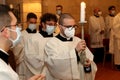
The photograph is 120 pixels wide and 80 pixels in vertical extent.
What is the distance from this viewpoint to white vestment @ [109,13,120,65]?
876 cm

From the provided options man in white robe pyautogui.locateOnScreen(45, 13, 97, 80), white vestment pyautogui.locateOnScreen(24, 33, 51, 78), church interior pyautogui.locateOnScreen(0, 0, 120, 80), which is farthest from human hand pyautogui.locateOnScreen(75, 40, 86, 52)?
church interior pyautogui.locateOnScreen(0, 0, 120, 80)

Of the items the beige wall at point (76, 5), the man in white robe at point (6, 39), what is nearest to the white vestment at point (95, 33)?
the beige wall at point (76, 5)

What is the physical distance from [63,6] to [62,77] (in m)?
6.27

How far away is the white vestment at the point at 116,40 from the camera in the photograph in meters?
8.76

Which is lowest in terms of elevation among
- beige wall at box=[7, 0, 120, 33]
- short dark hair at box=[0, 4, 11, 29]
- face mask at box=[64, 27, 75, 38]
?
face mask at box=[64, 27, 75, 38]

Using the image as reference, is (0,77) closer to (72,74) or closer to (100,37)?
(72,74)

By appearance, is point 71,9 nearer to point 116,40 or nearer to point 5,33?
point 116,40

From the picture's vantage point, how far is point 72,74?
12.4ft

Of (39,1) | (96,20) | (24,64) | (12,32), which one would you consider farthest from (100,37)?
(12,32)

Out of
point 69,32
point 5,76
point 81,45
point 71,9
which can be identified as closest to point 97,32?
point 71,9

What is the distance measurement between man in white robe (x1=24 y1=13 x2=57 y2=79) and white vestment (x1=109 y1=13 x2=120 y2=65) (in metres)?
4.19

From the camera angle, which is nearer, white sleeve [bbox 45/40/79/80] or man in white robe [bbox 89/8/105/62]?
white sleeve [bbox 45/40/79/80]

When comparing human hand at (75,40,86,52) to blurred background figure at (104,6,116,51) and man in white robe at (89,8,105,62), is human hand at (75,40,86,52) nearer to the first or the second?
man in white robe at (89,8,105,62)

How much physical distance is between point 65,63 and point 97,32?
234 inches
